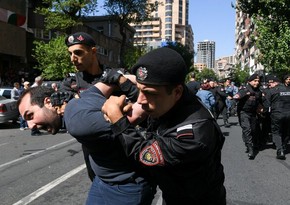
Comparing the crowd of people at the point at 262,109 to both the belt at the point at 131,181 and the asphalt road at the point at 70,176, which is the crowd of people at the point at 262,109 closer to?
the asphalt road at the point at 70,176

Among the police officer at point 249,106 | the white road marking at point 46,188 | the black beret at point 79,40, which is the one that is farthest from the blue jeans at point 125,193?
the police officer at point 249,106

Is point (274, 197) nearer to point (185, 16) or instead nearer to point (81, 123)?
point (81, 123)

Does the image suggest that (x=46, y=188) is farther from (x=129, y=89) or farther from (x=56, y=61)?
(x=56, y=61)

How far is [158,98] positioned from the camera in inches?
68.2

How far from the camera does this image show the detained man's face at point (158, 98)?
1.72 m

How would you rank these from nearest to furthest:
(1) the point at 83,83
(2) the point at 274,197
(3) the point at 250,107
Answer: (1) the point at 83,83 → (2) the point at 274,197 → (3) the point at 250,107

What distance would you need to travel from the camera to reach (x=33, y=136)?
1172 centimetres

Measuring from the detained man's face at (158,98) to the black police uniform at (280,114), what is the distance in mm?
6928

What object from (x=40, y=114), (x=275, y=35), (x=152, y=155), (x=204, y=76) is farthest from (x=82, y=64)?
(x=275, y=35)

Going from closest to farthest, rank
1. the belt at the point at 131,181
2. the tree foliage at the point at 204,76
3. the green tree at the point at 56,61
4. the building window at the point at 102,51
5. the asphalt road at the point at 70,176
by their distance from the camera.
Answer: the belt at the point at 131,181 → the asphalt road at the point at 70,176 → the tree foliage at the point at 204,76 → the green tree at the point at 56,61 → the building window at the point at 102,51

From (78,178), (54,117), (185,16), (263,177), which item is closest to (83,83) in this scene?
(54,117)

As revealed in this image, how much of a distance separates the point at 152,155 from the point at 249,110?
22.7ft

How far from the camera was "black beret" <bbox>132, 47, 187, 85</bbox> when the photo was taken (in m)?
1.69

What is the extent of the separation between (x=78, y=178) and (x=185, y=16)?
169 metres
